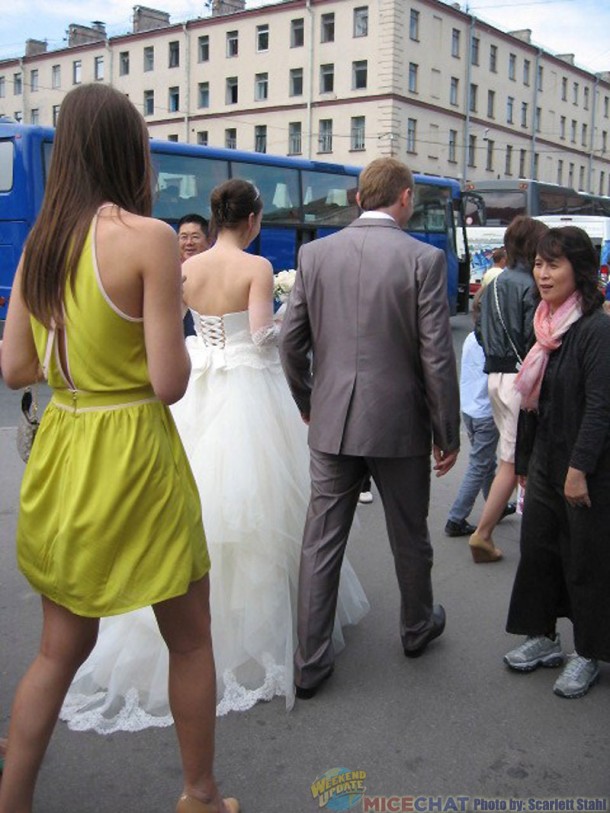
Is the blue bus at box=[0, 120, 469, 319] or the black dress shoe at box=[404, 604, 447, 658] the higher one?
the blue bus at box=[0, 120, 469, 319]

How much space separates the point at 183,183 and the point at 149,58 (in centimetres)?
4370

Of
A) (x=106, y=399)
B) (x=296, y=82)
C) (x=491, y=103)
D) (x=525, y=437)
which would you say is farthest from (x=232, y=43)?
(x=106, y=399)

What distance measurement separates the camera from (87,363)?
2.07 meters

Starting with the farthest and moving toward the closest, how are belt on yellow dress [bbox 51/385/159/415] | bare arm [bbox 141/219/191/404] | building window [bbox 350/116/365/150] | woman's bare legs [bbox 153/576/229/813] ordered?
building window [bbox 350/116/365/150] → woman's bare legs [bbox 153/576/229/813] → belt on yellow dress [bbox 51/385/159/415] → bare arm [bbox 141/219/191/404]

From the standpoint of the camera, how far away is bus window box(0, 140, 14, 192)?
40.2 feet

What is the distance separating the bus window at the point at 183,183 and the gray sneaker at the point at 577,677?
11.7m

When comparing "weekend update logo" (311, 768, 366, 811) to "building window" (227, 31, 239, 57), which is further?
"building window" (227, 31, 239, 57)

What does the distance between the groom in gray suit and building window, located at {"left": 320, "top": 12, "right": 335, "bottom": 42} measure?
47.6 metres

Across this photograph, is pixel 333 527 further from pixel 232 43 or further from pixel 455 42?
pixel 232 43

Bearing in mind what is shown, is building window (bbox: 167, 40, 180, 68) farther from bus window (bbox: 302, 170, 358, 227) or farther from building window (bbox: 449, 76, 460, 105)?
bus window (bbox: 302, 170, 358, 227)

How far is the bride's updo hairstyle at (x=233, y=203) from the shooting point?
3.60 m

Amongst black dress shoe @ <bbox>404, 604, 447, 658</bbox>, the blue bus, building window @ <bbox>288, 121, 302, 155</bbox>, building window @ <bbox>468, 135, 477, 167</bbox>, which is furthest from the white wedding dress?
building window @ <bbox>468, 135, 477, 167</bbox>

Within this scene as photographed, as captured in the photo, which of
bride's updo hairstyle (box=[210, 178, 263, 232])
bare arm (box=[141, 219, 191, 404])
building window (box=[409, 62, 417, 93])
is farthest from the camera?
building window (box=[409, 62, 417, 93])

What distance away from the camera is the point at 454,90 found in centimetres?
5003
